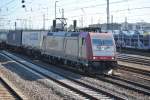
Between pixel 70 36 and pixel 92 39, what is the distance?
371cm

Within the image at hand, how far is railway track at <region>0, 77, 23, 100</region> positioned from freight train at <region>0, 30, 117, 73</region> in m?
6.16

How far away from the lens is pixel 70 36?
2716 cm

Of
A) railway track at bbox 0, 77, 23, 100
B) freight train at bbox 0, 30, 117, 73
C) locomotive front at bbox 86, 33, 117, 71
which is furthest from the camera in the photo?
freight train at bbox 0, 30, 117, 73

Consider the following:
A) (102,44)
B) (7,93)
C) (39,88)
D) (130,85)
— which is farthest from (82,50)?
(7,93)

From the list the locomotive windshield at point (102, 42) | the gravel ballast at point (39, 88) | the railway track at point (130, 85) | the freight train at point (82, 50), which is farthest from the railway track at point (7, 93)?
the locomotive windshield at point (102, 42)

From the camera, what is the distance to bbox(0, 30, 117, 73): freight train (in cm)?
2345

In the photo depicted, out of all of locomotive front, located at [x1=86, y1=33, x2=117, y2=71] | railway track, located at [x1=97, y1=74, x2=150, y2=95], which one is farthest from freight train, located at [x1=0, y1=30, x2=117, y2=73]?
railway track, located at [x1=97, y1=74, x2=150, y2=95]

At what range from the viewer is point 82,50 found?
2428cm

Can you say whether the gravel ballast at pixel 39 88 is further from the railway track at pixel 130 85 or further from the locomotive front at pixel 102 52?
the locomotive front at pixel 102 52

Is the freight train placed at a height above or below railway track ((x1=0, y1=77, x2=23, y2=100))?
above

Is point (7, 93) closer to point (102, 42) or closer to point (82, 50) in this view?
point (82, 50)

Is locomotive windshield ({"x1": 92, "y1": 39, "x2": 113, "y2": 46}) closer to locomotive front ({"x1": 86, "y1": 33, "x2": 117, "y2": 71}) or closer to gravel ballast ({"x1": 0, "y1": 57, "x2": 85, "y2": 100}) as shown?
locomotive front ({"x1": 86, "y1": 33, "x2": 117, "y2": 71})

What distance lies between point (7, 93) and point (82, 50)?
860 centimetres

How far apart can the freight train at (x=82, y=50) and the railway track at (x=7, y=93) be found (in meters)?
6.16
